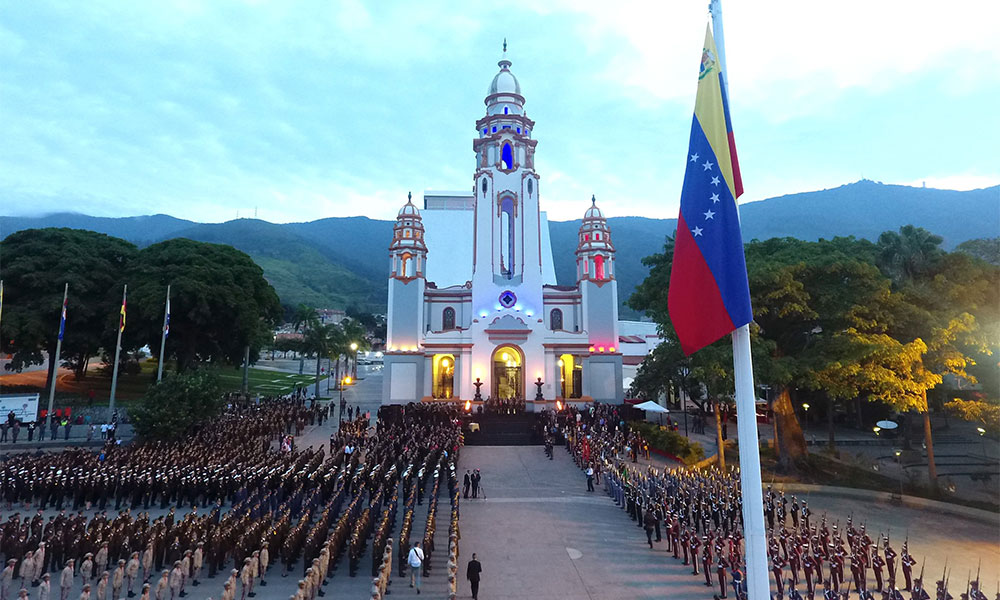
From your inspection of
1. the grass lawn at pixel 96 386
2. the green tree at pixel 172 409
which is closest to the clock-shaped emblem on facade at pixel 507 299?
the green tree at pixel 172 409

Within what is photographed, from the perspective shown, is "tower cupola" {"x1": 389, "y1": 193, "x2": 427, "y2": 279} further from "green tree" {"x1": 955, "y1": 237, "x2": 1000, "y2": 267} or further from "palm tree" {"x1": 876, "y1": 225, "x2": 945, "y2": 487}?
"green tree" {"x1": 955, "y1": 237, "x2": 1000, "y2": 267}

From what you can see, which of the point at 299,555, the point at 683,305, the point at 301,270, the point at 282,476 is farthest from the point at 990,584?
the point at 301,270

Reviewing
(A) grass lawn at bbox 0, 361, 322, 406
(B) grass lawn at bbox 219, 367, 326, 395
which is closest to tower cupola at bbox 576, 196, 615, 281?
(A) grass lawn at bbox 0, 361, 322, 406

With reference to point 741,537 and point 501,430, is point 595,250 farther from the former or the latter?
point 741,537

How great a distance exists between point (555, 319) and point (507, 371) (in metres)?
6.22

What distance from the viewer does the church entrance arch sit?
36.9m

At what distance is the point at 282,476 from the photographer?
15898mm

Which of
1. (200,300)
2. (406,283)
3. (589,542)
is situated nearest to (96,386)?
(200,300)

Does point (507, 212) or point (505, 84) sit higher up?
point (505, 84)

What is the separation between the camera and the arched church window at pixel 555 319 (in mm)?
40559

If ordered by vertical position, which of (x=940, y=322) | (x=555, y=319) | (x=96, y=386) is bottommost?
(x=96, y=386)

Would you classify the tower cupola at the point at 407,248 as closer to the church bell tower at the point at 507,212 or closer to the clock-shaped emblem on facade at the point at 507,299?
the church bell tower at the point at 507,212

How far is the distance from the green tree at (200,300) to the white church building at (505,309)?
10.7 m

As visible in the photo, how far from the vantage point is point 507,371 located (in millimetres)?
37531
